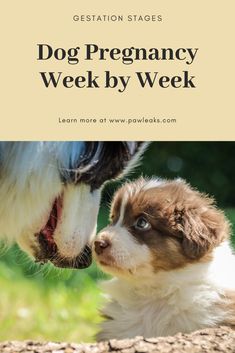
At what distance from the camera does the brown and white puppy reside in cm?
410

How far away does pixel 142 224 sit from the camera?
418 centimetres

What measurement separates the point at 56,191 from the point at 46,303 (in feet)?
7.41

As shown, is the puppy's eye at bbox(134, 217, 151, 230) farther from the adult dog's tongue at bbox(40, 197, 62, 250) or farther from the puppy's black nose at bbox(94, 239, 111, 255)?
the adult dog's tongue at bbox(40, 197, 62, 250)

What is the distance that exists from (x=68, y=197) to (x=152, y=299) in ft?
2.11

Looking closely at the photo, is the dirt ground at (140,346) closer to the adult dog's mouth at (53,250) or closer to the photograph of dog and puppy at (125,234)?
the photograph of dog and puppy at (125,234)

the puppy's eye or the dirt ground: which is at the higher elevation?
the puppy's eye

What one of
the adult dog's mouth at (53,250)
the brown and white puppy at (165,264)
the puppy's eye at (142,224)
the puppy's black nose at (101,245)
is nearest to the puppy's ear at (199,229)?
the brown and white puppy at (165,264)

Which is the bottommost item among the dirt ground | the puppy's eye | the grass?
the dirt ground

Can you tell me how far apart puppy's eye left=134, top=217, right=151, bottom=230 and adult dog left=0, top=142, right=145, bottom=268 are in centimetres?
29

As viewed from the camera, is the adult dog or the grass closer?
the adult dog

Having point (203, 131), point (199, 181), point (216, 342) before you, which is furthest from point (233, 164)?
point (216, 342)

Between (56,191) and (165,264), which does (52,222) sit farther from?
(165,264)

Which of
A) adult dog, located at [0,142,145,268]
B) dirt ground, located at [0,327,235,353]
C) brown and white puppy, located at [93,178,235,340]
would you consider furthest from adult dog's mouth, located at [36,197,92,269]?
dirt ground, located at [0,327,235,353]

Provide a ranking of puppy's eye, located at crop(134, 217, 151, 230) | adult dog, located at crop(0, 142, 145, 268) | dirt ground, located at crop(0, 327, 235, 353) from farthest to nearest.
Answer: puppy's eye, located at crop(134, 217, 151, 230)
adult dog, located at crop(0, 142, 145, 268)
dirt ground, located at crop(0, 327, 235, 353)
